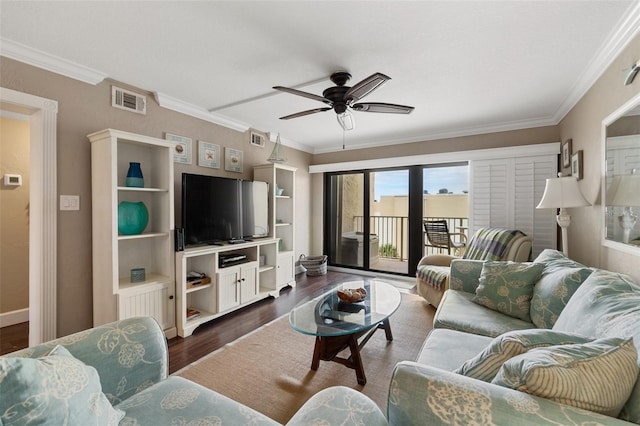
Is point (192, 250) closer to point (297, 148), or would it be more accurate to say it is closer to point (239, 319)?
point (239, 319)

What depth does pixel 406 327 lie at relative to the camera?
2.75m

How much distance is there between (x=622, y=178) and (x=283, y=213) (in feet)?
12.0

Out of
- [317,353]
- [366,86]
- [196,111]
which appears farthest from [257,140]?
A: [317,353]

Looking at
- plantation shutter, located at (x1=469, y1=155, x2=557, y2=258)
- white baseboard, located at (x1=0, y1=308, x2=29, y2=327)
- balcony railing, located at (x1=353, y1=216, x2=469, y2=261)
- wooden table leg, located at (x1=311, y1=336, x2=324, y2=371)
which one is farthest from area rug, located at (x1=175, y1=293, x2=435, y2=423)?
balcony railing, located at (x1=353, y1=216, x2=469, y2=261)

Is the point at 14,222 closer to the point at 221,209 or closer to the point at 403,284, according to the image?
the point at 221,209

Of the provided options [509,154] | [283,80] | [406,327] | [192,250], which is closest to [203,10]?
[283,80]

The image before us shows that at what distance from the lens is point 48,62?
211 centimetres

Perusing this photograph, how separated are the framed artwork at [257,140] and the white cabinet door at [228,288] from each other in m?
1.86

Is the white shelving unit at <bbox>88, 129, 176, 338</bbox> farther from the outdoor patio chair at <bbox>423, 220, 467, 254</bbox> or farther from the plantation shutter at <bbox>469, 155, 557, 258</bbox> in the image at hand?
the plantation shutter at <bbox>469, 155, 557, 258</bbox>

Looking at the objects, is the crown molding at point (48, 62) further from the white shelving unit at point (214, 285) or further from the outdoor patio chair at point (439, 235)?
the outdoor patio chair at point (439, 235)

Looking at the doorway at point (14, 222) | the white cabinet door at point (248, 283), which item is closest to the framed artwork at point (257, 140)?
the white cabinet door at point (248, 283)

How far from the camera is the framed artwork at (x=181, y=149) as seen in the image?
3016 millimetres

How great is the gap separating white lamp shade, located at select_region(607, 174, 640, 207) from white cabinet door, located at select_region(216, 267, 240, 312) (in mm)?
3313

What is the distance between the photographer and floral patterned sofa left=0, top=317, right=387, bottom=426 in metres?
0.71
